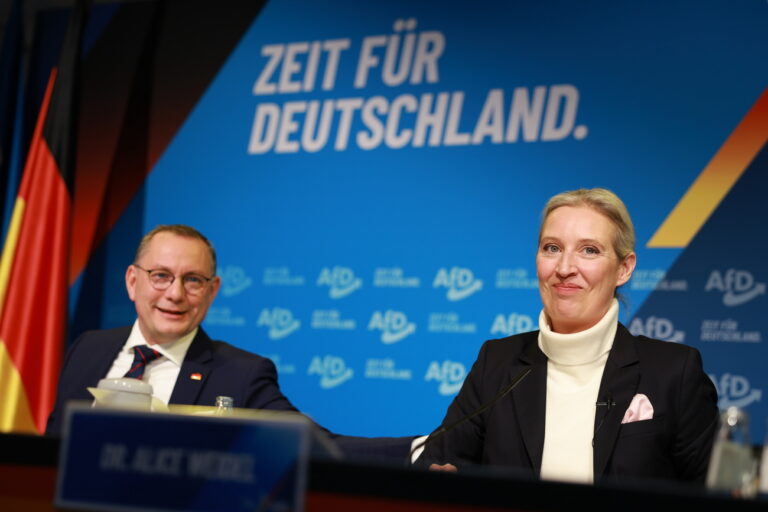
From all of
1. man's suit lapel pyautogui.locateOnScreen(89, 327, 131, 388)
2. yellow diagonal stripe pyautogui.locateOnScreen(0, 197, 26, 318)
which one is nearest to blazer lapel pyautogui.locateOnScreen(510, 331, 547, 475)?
man's suit lapel pyautogui.locateOnScreen(89, 327, 131, 388)

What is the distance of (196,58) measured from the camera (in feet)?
17.7

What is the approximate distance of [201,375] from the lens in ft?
10.7

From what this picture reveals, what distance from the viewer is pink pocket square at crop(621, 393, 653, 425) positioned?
2432 millimetres

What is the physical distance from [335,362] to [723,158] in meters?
2.08

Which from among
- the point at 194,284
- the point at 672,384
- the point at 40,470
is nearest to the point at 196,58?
the point at 194,284

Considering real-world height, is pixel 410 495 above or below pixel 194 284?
below

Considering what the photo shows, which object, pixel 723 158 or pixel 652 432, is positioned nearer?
pixel 652 432

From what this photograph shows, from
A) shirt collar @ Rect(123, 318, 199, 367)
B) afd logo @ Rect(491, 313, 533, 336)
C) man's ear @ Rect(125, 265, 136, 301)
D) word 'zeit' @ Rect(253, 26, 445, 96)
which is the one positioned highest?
word 'zeit' @ Rect(253, 26, 445, 96)

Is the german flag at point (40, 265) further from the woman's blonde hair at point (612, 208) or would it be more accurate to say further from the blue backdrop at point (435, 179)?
the woman's blonde hair at point (612, 208)

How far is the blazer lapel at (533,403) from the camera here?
8.14 ft

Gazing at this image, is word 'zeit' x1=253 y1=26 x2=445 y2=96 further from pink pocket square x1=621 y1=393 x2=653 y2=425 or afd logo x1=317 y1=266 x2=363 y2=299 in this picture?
pink pocket square x1=621 y1=393 x2=653 y2=425

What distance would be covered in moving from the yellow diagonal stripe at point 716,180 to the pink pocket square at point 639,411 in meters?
1.82

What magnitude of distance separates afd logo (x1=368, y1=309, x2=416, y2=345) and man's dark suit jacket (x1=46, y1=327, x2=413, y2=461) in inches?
53.5

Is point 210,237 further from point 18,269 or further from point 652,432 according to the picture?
point 652,432
